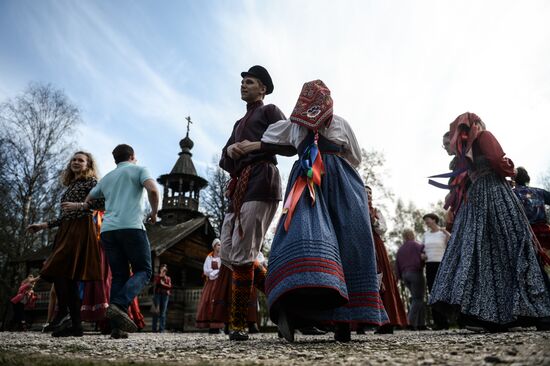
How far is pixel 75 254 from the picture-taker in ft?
15.2

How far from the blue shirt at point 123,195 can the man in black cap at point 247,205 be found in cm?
92

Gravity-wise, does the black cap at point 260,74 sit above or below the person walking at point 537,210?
above

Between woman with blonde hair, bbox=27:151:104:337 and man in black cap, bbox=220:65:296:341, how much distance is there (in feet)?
5.38

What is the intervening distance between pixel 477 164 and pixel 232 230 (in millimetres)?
2295

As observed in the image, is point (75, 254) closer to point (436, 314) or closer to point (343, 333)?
point (343, 333)

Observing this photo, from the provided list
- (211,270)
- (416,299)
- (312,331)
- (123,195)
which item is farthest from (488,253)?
(211,270)

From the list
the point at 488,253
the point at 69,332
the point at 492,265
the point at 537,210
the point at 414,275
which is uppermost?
the point at 537,210

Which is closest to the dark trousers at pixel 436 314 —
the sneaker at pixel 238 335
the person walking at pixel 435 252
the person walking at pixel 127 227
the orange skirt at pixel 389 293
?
the person walking at pixel 435 252

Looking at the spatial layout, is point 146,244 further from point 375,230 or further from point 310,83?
point 375,230

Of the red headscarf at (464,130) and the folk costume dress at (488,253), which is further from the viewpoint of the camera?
the red headscarf at (464,130)

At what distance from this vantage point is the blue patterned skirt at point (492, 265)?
352cm

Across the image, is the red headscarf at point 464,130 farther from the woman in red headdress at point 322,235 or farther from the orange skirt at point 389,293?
the orange skirt at point 389,293

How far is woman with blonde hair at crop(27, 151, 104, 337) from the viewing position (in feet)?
14.9

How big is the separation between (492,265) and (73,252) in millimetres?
3946
